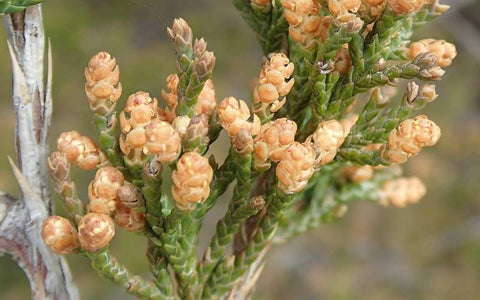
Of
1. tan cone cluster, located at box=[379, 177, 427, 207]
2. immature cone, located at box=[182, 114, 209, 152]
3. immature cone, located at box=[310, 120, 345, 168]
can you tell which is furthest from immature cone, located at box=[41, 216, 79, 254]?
tan cone cluster, located at box=[379, 177, 427, 207]

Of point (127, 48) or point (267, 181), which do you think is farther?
point (127, 48)

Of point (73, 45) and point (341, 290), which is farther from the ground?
point (73, 45)

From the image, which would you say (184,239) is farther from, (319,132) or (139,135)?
(319,132)

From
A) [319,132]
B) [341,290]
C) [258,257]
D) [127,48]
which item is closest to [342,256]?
[341,290]

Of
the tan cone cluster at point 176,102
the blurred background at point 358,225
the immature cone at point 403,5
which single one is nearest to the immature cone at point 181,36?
the tan cone cluster at point 176,102

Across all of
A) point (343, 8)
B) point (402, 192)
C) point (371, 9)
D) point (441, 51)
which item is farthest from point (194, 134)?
point (402, 192)

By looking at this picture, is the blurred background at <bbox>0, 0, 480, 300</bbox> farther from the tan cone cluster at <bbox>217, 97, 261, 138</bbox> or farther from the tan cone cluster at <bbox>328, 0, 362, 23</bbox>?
the tan cone cluster at <bbox>328, 0, 362, 23</bbox>
